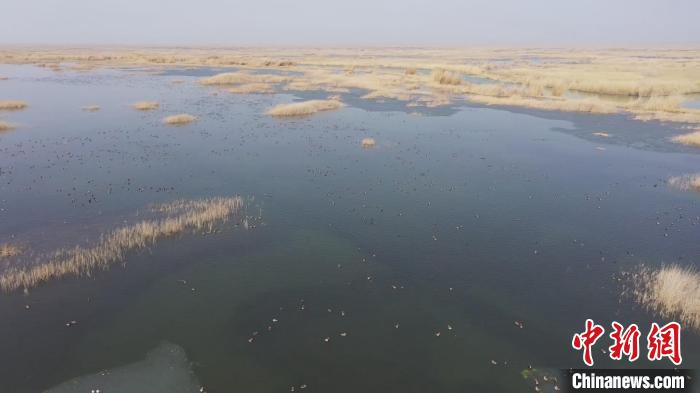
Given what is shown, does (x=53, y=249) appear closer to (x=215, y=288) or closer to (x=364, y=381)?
(x=215, y=288)

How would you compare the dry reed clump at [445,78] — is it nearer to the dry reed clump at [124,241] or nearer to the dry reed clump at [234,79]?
the dry reed clump at [234,79]

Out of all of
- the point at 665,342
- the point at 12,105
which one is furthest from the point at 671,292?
the point at 12,105

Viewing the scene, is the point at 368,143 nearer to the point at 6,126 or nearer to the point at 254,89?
the point at 6,126

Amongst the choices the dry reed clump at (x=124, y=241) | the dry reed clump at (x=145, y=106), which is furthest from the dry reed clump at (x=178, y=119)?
the dry reed clump at (x=124, y=241)

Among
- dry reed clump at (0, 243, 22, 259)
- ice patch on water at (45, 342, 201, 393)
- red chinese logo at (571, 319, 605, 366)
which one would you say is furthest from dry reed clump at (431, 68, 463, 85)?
ice patch on water at (45, 342, 201, 393)

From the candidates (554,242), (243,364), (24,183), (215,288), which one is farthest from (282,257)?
(24,183)

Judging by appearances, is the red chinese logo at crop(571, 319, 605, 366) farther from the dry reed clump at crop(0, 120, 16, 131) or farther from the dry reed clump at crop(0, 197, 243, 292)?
the dry reed clump at crop(0, 120, 16, 131)
